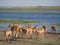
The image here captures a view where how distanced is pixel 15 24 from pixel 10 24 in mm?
47

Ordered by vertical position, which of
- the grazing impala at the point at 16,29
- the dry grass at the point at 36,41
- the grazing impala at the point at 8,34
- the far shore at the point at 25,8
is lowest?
the dry grass at the point at 36,41

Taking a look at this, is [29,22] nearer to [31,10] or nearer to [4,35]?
[31,10]

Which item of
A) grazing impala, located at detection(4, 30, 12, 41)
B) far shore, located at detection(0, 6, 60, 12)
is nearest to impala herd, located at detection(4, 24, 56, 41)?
grazing impala, located at detection(4, 30, 12, 41)

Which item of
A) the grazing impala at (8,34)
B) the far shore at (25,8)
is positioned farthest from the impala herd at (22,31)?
the far shore at (25,8)

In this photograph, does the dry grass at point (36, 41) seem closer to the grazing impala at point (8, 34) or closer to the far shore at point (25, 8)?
the grazing impala at point (8, 34)

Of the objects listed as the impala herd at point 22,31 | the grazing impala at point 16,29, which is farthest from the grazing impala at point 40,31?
the grazing impala at point 16,29

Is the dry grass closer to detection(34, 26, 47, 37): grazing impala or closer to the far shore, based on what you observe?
detection(34, 26, 47, 37): grazing impala

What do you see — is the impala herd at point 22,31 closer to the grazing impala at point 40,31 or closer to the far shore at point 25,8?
the grazing impala at point 40,31

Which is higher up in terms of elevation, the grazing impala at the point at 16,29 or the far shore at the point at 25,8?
the far shore at the point at 25,8

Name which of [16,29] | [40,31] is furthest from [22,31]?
[40,31]

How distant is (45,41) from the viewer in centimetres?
128

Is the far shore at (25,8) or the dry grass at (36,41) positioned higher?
the far shore at (25,8)

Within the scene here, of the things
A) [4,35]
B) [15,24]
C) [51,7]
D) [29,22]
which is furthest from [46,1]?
[4,35]

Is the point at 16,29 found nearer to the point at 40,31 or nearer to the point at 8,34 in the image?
the point at 8,34
